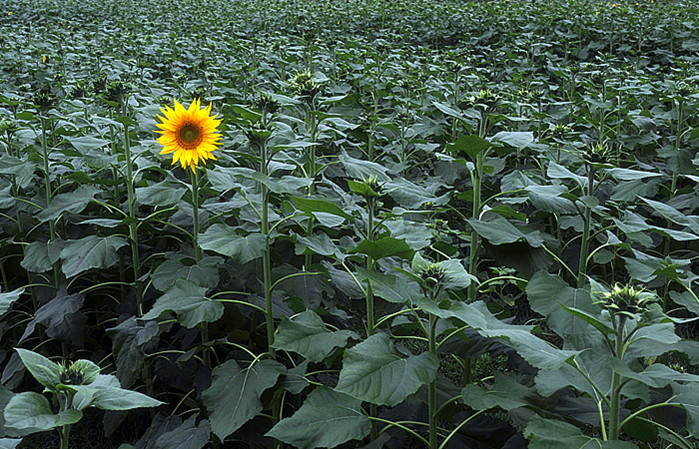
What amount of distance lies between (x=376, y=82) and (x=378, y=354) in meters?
4.58

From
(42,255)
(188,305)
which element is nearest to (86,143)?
(42,255)

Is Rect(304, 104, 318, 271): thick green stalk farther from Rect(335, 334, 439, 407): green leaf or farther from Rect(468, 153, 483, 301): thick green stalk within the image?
Rect(335, 334, 439, 407): green leaf

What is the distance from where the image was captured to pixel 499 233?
2.14m

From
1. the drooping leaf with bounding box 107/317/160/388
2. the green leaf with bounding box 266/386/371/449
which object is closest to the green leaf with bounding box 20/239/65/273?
the drooping leaf with bounding box 107/317/160/388

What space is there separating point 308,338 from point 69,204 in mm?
1473

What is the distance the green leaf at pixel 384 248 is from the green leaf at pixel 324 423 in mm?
448

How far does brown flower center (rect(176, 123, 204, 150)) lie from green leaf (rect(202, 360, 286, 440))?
85 cm

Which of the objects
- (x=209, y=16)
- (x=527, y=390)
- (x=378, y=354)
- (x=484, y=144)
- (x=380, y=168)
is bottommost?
(x=209, y=16)

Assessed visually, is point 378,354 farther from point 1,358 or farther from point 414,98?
point 414,98

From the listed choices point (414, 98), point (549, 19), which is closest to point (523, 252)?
point (414, 98)

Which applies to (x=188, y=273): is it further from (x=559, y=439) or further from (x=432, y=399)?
(x=559, y=439)

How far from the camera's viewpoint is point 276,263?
9.17ft

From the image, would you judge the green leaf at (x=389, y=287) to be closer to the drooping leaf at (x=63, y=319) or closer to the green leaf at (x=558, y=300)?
the green leaf at (x=558, y=300)

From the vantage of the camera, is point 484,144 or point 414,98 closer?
point 484,144
